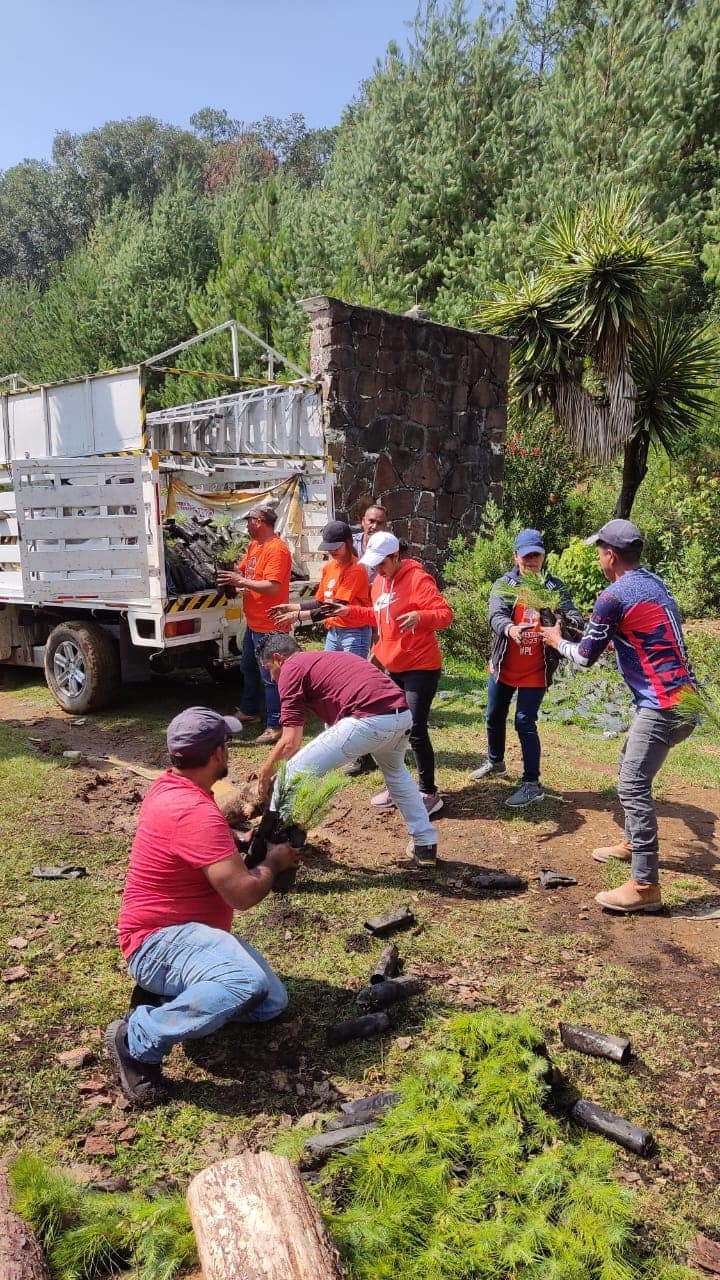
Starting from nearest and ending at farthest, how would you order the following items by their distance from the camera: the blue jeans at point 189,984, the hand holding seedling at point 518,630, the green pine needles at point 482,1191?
the green pine needles at point 482,1191 < the blue jeans at point 189,984 < the hand holding seedling at point 518,630

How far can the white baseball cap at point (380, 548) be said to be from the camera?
545 centimetres

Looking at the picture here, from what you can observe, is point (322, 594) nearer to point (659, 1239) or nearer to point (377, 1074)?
point (377, 1074)

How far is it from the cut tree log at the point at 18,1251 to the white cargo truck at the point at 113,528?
528 centimetres

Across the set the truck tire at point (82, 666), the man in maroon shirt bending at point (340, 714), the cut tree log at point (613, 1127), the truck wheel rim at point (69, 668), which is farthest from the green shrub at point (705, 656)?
the truck wheel rim at point (69, 668)

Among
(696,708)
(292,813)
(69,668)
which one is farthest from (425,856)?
(69,668)

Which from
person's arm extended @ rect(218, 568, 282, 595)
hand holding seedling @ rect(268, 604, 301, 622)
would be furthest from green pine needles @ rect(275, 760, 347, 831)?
person's arm extended @ rect(218, 568, 282, 595)

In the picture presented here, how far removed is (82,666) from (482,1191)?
6600 mm

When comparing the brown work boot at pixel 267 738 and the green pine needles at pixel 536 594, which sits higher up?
the green pine needles at pixel 536 594

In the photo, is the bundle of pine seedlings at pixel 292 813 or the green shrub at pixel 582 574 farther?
the green shrub at pixel 582 574

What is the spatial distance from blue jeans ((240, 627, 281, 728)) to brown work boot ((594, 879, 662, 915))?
3325 mm

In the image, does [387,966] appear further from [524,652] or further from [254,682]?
[254,682]

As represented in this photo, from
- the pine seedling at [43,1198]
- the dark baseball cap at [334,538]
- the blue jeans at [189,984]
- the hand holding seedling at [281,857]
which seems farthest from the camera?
the dark baseball cap at [334,538]

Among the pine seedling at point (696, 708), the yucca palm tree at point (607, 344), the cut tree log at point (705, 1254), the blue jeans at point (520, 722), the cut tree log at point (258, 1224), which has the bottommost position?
the cut tree log at point (705, 1254)

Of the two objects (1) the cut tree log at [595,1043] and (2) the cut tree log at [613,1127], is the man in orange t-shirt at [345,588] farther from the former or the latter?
(2) the cut tree log at [613,1127]
